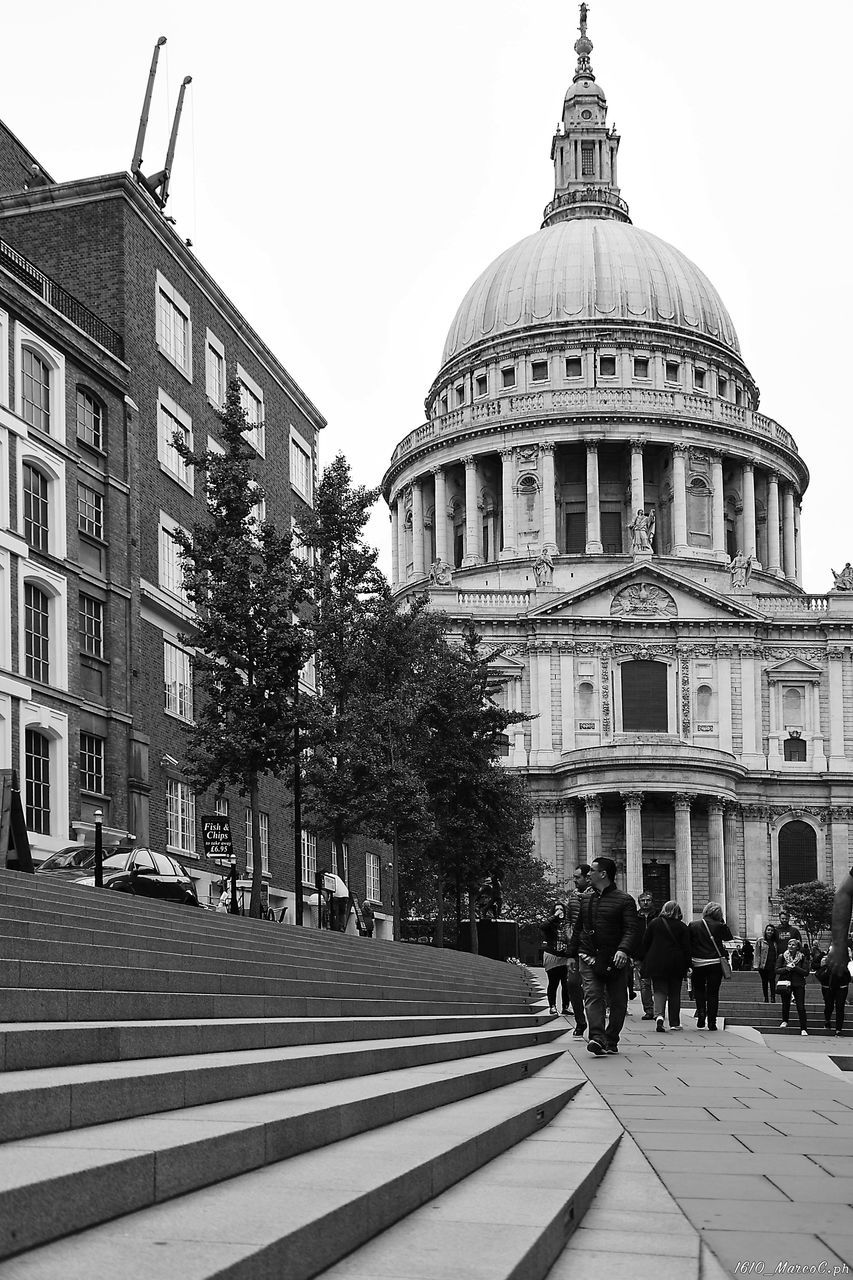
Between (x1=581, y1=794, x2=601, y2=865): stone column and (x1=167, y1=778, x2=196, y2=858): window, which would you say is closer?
(x1=167, y1=778, x2=196, y2=858): window

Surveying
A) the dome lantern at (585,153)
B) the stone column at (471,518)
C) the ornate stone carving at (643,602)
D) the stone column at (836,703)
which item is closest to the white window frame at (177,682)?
the ornate stone carving at (643,602)

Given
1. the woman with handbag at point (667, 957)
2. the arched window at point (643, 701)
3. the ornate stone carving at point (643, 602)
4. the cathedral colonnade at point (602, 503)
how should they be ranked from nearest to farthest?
the woman with handbag at point (667, 957), the arched window at point (643, 701), the ornate stone carving at point (643, 602), the cathedral colonnade at point (602, 503)

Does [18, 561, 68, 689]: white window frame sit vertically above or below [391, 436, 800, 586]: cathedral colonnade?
below

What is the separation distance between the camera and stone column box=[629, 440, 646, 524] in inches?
4277

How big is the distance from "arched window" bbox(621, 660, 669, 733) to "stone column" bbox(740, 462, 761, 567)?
18828mm

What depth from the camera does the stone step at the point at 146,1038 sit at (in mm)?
6777

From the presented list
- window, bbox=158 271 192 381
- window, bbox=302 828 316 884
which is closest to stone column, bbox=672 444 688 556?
window, bbox=302 828 316 884

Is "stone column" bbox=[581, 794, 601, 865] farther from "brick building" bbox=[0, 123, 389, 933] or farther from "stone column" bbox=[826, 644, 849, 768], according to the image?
"brick building" bbox=[0, 123, 389, 933]

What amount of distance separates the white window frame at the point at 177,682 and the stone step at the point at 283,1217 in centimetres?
3703

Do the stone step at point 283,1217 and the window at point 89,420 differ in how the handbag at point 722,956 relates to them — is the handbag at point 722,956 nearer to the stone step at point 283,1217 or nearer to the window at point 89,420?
the stone step at point 283,1217

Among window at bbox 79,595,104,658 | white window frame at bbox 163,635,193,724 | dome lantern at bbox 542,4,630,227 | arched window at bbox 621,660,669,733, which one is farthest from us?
dome lantern at bbox 542,4,630,227

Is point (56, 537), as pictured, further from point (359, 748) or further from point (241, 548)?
point (359, 748)

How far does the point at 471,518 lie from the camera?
11119cm

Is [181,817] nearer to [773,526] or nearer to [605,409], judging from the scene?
[605,409]
